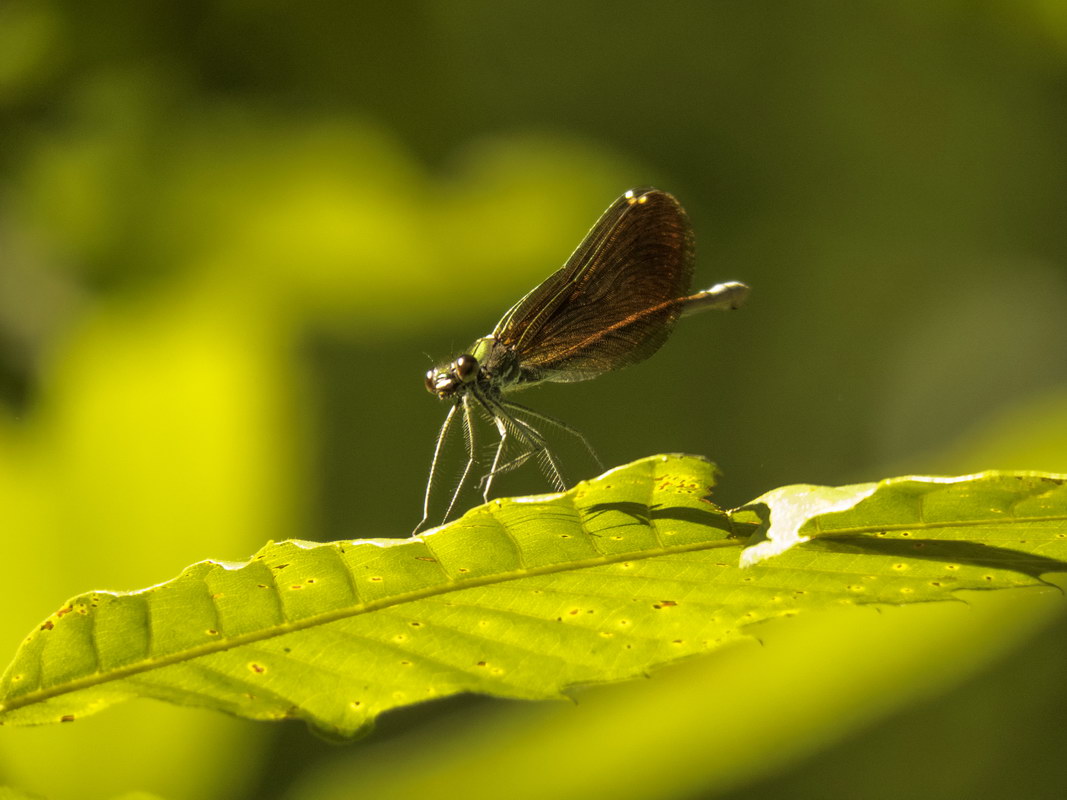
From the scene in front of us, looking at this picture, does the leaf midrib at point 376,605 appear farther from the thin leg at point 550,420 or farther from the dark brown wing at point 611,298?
the dark brown wing at point 611,298

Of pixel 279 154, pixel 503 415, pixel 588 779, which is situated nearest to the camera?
pixel 588 779

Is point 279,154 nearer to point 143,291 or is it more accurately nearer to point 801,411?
point 143,291

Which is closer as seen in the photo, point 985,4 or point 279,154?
point 985,4

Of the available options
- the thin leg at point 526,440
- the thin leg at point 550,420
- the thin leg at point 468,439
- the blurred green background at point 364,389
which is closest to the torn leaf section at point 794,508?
the blurred green background at point 364,389

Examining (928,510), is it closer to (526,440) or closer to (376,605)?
(376,605)

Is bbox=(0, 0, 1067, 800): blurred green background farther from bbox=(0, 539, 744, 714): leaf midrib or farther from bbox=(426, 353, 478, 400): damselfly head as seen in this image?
bbox=(0, 539, 744, 714): leaf midrib

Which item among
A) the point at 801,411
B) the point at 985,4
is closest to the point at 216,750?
the point at 985,4
